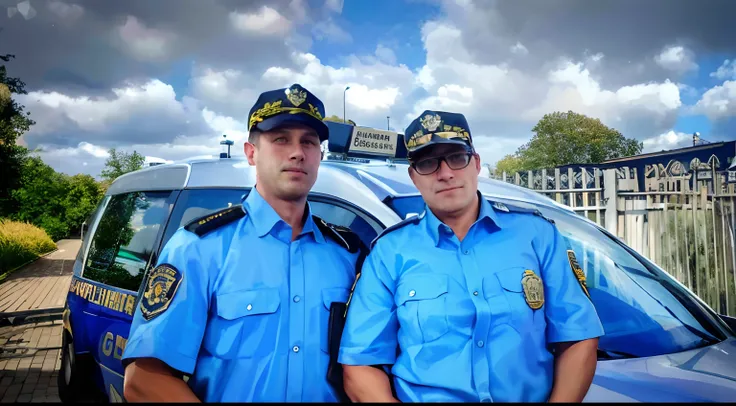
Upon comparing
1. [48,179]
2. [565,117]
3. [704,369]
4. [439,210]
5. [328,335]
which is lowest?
[704,369]

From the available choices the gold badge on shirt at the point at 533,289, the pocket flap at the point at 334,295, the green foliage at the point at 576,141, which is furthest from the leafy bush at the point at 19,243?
the green foliage at the point at 576,141

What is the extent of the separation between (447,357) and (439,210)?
48 centimetres

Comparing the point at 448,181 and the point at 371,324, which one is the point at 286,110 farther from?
the point at 371,324

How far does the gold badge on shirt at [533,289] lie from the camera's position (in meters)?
1.39

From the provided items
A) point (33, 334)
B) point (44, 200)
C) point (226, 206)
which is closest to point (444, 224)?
point (226, 206)

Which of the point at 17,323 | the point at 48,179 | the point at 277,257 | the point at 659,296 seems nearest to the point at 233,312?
the point at 277,257

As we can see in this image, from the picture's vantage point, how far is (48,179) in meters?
10.4

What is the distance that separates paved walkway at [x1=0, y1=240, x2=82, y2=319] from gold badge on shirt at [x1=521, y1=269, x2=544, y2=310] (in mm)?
7745

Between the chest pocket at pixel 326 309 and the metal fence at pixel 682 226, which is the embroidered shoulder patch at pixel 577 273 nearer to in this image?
the chest pocket at pixel 326 309

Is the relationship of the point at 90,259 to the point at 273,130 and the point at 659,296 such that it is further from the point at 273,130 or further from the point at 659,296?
the point at 659,296

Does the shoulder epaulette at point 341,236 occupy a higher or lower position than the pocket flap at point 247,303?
higher

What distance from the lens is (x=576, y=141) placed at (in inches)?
1422

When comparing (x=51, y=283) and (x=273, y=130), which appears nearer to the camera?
(x=273, y=130)

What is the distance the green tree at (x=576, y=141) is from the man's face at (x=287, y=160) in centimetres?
3753
